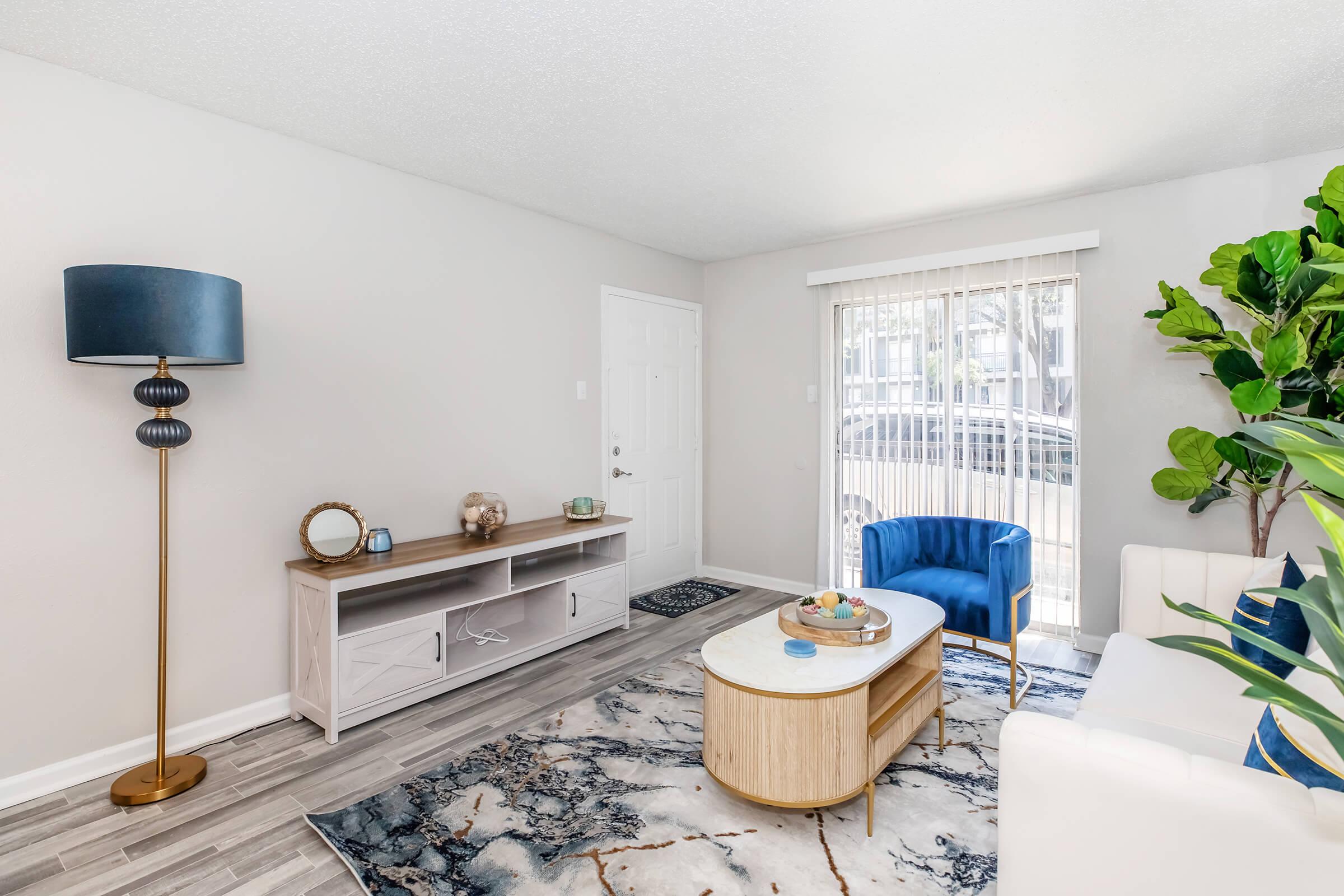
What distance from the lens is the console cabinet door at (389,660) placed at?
273cm

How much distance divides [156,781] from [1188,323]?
185 inches

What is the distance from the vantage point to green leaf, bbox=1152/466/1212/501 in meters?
3.09

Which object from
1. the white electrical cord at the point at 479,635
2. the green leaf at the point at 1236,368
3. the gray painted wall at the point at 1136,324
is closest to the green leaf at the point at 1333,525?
the green leaf at the point at 1236,368

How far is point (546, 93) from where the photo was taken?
258 cm

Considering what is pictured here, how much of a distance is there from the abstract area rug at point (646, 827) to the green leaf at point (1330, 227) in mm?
2409

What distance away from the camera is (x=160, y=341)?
2188 millimetres

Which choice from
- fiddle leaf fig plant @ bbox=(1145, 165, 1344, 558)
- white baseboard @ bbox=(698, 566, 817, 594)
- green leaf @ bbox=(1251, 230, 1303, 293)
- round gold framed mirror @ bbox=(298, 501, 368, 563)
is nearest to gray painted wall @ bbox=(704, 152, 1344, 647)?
white baseboard @ bbox=(698, 566, 817, 594)

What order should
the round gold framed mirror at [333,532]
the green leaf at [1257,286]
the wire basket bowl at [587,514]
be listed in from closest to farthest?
the green leaf at [1257,286]
the round gold framed mirror at [333,532]
the wire basket bowl at [587,514]

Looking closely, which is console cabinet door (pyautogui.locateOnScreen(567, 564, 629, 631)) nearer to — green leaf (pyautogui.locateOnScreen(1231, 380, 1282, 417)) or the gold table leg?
the gold table leg

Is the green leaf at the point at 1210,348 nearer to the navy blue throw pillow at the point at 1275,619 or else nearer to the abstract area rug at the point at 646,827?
the navy blue throw pillow at the point at 1275,619

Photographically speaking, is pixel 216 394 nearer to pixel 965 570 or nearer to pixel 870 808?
pixel 870 808

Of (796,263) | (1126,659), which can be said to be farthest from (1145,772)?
(796,263)

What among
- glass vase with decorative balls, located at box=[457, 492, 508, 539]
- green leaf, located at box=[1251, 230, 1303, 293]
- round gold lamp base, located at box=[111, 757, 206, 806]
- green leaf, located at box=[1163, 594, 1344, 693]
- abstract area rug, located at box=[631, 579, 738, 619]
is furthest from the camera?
abstract area rug, located at box=[631, 579, 738, 619]

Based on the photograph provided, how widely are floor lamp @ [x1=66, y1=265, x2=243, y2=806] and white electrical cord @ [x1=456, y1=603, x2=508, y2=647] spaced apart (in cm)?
126
